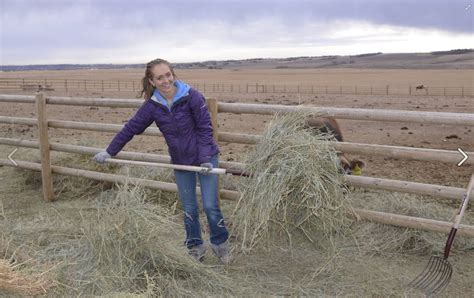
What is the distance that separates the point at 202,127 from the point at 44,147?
3.22 meters

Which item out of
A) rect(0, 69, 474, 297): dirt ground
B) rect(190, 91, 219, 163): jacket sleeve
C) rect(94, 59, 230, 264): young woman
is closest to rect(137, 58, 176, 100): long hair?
rect(94, 59, 230, 264): young woman

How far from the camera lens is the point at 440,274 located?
14.2 feet

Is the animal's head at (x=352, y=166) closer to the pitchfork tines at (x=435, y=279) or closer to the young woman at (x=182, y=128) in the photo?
the pitchfork tines at (x=435, y=279)

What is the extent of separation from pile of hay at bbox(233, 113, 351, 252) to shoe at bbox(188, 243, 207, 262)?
18.4 inches

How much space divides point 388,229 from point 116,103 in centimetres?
310

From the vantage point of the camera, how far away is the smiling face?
14.1ft

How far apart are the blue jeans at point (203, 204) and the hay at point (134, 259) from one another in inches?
12.5

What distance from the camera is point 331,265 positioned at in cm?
459

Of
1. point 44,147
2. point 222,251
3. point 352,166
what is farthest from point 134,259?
point 44,147

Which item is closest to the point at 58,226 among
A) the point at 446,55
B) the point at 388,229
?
the point at 388,229

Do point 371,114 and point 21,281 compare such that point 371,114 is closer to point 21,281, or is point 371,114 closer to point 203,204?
point 203,204

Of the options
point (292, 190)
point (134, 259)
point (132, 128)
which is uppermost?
point (132, 128)

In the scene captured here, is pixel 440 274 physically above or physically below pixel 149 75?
below

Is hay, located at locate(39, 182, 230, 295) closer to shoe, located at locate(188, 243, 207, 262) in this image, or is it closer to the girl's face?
shoe, located at locate(188, 243, 207, 262)
